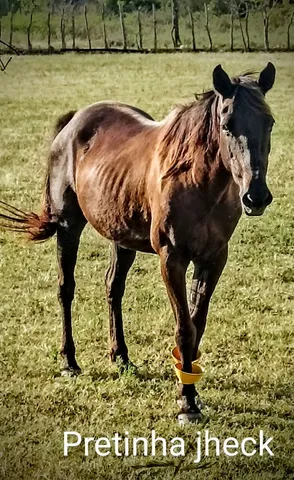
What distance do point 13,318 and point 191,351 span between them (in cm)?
101

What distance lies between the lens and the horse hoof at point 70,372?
2605 mm

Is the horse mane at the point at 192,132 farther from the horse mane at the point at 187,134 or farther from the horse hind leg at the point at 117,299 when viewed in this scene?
the horse hind leg at the point at 117,299

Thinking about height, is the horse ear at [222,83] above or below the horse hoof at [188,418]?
above

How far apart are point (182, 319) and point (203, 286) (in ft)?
0.44

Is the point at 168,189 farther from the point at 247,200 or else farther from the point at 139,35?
the point at 139,35

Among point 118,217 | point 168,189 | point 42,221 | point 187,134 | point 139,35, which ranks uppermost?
point 139,35

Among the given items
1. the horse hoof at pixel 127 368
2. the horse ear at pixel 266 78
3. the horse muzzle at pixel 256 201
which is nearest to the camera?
the horse muzzle at pixel 256 201

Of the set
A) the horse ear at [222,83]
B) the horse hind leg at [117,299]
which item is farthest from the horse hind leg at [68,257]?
the horse ear at [222,83]

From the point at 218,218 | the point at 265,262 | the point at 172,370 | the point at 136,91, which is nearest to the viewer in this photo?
the point at 218,218

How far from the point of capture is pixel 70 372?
2.61m

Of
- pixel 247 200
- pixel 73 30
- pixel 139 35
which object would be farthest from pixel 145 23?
pixel 247 200

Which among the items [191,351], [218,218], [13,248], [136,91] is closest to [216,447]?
[191,351]

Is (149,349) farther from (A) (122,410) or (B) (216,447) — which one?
(B) (216,447)

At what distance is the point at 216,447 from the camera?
86.7 inches
